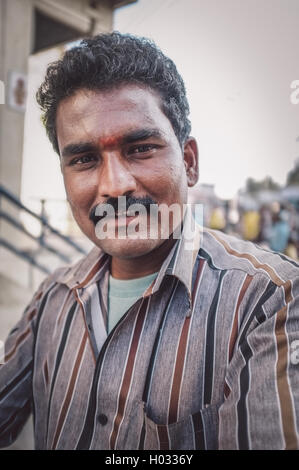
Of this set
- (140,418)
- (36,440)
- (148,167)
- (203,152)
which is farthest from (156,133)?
(36,440)

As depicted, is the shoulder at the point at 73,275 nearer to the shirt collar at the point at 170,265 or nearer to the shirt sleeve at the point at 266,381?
the shirt collar at the point at 170,265

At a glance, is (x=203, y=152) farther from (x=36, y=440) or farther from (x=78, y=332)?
(x=36, y=440)

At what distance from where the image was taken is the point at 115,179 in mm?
1011

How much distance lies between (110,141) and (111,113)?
0.09 meters

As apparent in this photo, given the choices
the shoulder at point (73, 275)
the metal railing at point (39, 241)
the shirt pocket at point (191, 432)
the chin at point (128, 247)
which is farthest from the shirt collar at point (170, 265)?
the metal railing at point (39, 241)

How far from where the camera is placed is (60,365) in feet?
3.82

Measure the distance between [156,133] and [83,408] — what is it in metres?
0.84

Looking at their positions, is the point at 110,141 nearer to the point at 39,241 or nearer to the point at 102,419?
the point at 102,419

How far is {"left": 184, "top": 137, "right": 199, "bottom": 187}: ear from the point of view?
1252mm

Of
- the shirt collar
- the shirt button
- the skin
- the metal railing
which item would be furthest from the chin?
the metal railing

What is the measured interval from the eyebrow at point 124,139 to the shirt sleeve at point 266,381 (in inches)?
22.2

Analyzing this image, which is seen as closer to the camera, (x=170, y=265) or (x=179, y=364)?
(x=179, y=364)

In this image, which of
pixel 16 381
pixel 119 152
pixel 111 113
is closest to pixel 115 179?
pixel 119 152

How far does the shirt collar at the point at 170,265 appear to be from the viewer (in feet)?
3.58
